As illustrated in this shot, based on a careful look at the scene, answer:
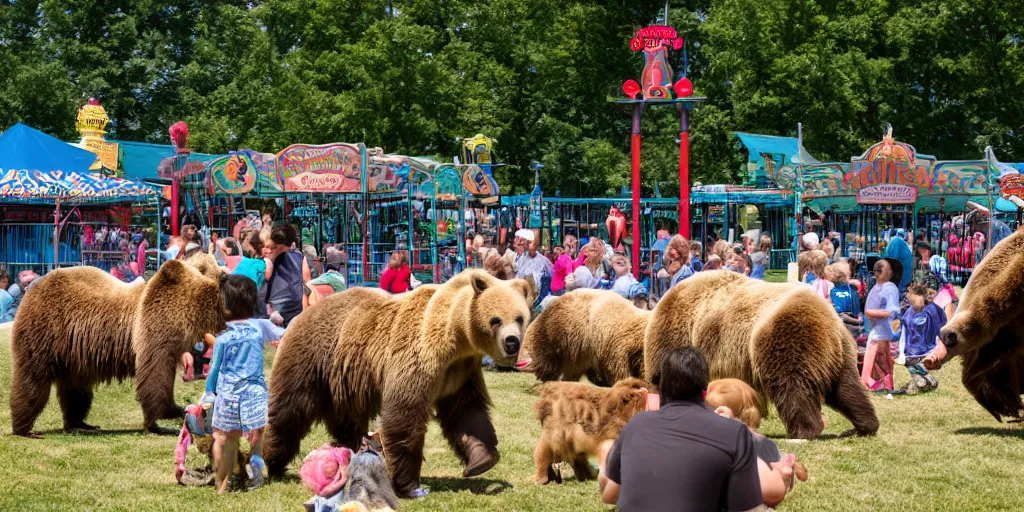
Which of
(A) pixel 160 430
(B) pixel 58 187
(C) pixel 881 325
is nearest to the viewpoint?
(A) pixel 160 430

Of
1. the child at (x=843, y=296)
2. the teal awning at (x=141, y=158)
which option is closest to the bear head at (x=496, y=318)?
the child at (x=843, y=296)

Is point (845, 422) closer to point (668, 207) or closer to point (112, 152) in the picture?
point (668, 207)

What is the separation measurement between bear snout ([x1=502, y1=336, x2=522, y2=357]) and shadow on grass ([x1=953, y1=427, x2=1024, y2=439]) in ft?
16.5

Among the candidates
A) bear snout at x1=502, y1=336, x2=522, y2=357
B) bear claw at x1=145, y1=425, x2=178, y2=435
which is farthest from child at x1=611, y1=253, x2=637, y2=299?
bear snout at x1=502, y1=336, x2=522, y2=357

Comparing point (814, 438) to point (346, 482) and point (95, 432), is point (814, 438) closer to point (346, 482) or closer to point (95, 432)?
point (346, 482)

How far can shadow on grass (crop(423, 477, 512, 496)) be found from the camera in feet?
25.3

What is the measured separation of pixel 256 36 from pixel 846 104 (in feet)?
69.8

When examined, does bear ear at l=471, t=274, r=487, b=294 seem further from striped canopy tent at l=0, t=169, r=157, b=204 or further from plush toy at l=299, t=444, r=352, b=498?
striped canopy tent at l=0, t=169, r=157, b=204

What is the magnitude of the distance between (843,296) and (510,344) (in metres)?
6.44

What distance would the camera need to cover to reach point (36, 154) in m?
25.9

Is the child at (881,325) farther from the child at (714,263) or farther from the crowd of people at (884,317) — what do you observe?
the child at (714,263)

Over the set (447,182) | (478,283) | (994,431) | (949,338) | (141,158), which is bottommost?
(994,431)

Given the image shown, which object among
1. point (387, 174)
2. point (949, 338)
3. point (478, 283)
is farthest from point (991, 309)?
point (387, 174)

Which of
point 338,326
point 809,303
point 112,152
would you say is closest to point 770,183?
point 112,152
